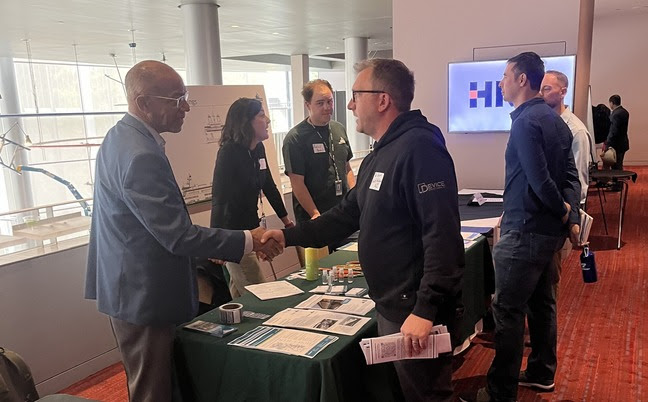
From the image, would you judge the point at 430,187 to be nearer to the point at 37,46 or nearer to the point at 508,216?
the point at 508,216

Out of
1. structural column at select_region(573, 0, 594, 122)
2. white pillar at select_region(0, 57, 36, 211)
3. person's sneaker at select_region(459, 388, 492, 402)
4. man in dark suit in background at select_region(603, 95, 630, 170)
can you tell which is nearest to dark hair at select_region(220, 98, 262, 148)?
person's sneaker at select_region(459, 388, 492, 402)

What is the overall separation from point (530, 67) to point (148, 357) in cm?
188

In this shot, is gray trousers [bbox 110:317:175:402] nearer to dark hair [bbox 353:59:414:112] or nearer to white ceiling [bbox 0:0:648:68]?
dark hair [bbox 353:59:414:112]

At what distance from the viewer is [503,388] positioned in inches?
92.8

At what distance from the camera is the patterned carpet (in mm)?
2662

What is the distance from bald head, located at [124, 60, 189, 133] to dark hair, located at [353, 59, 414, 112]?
655 millimetres

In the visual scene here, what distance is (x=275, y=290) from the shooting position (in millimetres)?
2168

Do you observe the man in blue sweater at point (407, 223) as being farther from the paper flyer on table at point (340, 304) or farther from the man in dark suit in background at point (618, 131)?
the man in dark suit in background at point (618, 131)

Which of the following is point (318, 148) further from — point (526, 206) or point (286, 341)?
point (286, 341)

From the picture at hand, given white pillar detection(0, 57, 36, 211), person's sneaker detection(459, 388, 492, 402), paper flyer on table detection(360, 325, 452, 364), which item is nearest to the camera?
paper flyer on table detection(360, 325, 452, 364)

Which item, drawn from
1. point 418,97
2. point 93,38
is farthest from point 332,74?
point 418,97

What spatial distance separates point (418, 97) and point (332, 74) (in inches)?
541

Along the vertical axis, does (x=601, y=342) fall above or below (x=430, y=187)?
below

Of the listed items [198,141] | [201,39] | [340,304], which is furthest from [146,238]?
[201,39]
